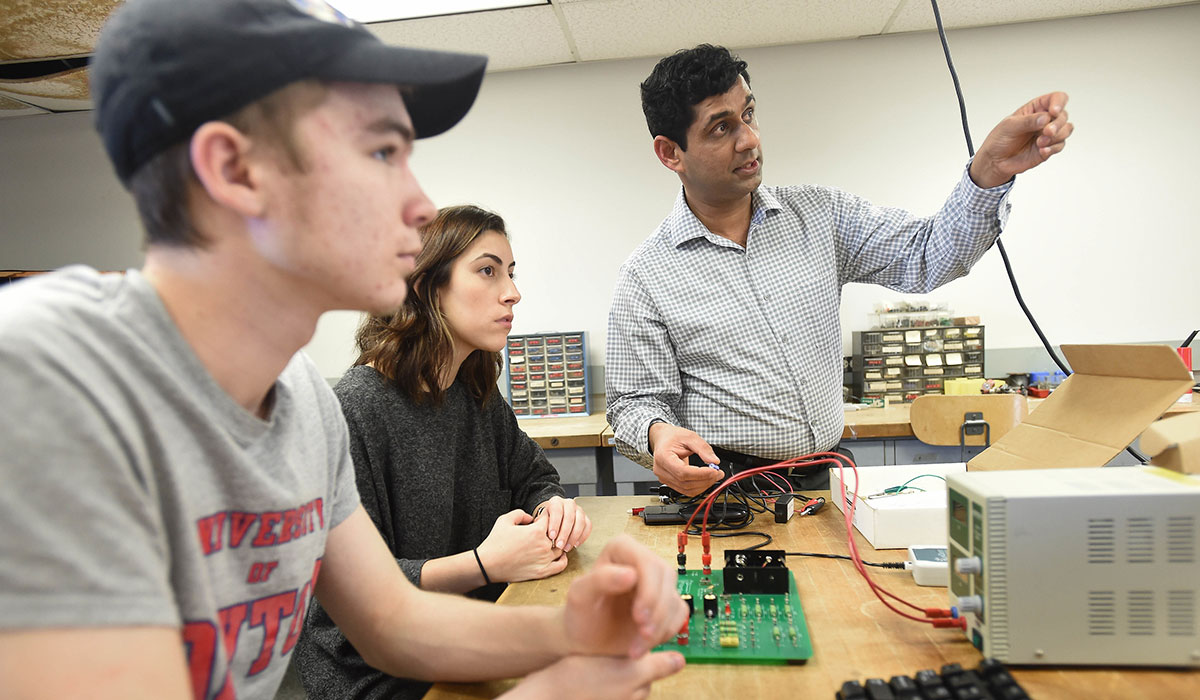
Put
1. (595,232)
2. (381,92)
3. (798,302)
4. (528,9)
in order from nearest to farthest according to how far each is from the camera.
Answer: (381,92) < (798,302) < (528,9) < (595,232)

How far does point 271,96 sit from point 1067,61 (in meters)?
3.95

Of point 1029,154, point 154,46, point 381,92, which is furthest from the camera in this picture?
point 1029,154

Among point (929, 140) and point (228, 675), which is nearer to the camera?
point (228, 675)

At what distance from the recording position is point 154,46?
57cm

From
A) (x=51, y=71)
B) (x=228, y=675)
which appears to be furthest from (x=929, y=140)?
(x=51, y=71)

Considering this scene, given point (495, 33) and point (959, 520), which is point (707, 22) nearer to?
point (495, 33)

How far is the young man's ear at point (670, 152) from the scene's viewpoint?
1.93 m

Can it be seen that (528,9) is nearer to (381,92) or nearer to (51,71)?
(51,71)

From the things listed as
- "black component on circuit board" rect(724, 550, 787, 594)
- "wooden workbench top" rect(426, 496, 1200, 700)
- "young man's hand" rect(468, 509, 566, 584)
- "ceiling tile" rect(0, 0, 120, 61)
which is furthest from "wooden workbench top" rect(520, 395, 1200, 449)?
"ceiling tile" rect(0, 0, 120, 61)

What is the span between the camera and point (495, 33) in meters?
3.21

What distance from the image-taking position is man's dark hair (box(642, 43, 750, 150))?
1800 millimetres

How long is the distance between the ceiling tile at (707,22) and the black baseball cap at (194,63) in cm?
263

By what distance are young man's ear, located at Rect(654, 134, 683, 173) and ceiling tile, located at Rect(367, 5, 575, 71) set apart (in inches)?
48.6

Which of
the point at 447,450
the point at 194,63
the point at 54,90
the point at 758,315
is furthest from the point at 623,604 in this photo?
the point at 54,90
